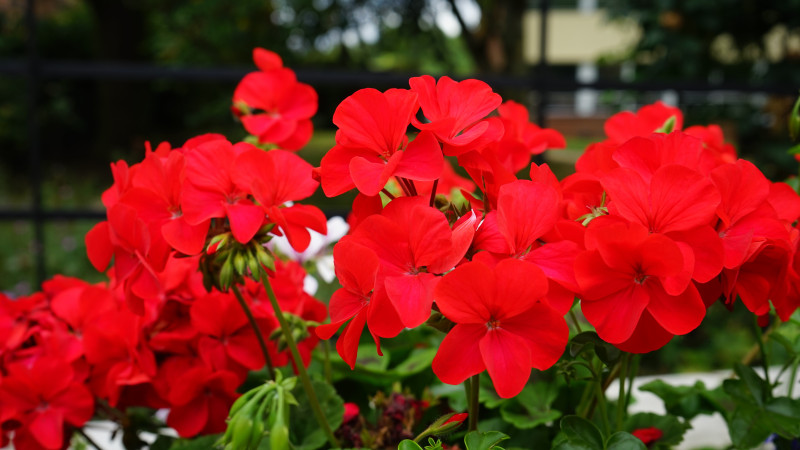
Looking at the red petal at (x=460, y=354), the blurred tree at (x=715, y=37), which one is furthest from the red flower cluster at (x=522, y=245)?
the blurred tree at (x=715, y=37)

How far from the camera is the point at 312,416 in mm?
668

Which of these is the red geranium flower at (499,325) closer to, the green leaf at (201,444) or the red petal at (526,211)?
the red petal at (526,211)

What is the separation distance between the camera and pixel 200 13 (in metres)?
6.50

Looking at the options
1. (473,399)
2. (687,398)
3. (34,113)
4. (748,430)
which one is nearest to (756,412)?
(748,430)

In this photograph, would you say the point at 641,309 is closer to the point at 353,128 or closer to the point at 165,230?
the point at 353,128

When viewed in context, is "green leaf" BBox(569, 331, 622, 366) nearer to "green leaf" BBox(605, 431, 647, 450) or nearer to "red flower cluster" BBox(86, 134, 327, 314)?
"green leaf" BBox(605, 431, 647, 450)

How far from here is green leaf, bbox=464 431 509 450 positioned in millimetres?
466

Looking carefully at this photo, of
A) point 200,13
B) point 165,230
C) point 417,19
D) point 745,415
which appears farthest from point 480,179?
point 200,13

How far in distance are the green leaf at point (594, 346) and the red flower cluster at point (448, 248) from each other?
58 mm

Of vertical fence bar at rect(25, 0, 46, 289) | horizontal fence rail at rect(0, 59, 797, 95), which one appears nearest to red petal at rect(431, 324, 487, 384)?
horizontal fence rail at rect(0, 59, 797, 95)

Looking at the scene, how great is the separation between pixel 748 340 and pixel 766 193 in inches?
148

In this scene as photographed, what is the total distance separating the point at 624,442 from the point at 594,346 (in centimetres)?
7

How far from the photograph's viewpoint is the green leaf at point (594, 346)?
495mm

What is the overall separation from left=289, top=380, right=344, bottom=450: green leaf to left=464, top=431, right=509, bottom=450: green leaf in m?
0.20
